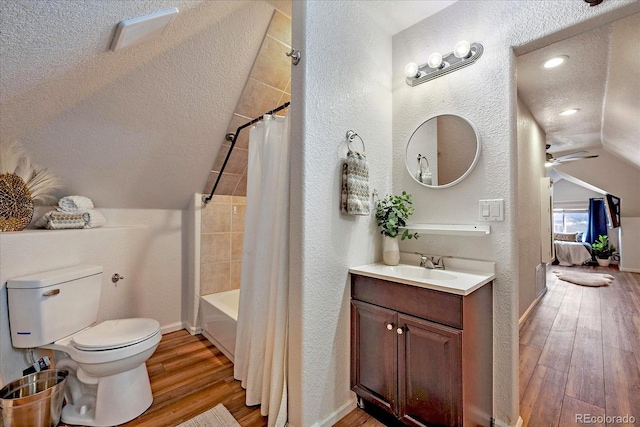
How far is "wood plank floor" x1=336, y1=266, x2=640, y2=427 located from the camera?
5.15 ft

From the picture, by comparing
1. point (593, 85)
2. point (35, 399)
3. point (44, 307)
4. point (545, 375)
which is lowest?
point (545, 375)

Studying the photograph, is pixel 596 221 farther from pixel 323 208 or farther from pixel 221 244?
pixel 221 244

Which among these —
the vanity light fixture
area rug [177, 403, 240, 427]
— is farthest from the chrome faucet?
area rug [177, 403, 240, 427]

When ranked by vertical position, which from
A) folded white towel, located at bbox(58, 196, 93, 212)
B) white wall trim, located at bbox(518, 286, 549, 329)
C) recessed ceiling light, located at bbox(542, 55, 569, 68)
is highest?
recessed ceiling light, located at bbox(542, 55, 569, 68)

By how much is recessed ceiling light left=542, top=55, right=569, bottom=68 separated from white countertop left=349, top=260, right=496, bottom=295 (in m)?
1.73

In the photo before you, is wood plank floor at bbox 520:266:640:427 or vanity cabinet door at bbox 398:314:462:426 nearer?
vanity cabinet door at bbox 398:314:462:426

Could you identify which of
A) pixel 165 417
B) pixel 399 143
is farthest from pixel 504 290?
pixel 165 417

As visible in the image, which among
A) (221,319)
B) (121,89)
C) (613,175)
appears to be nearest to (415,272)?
(221,319)

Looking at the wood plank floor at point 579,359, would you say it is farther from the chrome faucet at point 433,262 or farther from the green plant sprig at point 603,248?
the green plant sprig at point 603,248

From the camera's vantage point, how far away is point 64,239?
6.10ft

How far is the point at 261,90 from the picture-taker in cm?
212

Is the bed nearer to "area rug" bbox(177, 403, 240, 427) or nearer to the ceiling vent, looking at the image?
"area rug" bbox(177, 403, 240, 427)

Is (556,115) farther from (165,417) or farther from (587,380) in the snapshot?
(165,417)

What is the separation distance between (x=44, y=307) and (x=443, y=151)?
249 centimetres
